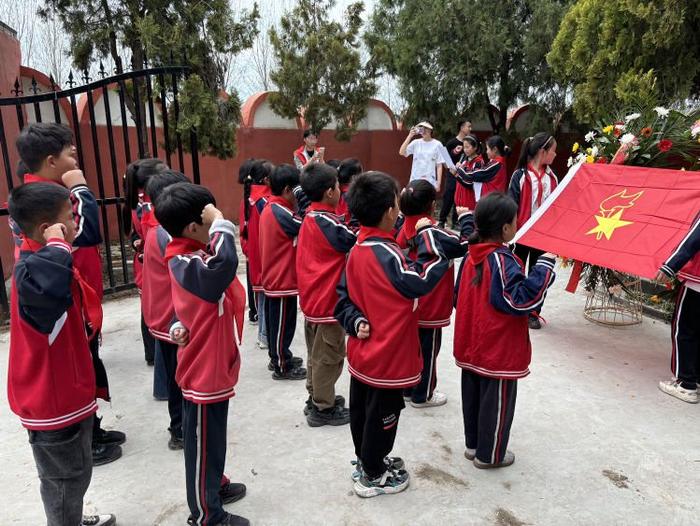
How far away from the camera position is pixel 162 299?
2814 millimetres

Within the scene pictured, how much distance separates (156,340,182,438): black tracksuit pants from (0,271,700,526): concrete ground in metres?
0.17

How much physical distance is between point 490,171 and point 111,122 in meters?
4.30

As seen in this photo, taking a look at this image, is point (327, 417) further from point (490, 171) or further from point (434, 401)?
point (490, 171)

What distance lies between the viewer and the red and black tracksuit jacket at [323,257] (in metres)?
2.97

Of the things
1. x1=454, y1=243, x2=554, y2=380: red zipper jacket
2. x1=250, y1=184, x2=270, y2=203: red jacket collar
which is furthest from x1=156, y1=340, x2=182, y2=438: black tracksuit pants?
x1=250, y1=184, x2=270, y2=203: red jacket collar

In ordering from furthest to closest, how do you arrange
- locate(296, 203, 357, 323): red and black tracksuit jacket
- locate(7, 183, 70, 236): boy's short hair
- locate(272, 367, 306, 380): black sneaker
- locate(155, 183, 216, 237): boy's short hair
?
1. locate(272, 367, 306, 380): black sneaker
2. locate(296, 203, 357, 323): red and black tracksuit jacket
3. locate(155, 183, 216, 237): boy's short hair
4. locate(7, 183, 70, 236): boy's short hair

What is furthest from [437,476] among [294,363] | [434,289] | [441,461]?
[294,363]

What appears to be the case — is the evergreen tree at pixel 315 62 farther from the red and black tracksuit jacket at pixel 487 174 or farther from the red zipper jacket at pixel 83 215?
the red zipper jacket at pixel 83 215

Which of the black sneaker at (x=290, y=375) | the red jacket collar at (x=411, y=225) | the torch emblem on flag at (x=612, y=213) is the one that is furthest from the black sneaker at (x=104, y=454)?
the torch emblem on flag at (x=612, y=213)

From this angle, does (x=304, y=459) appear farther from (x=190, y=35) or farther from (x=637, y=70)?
(x=637, y=70)

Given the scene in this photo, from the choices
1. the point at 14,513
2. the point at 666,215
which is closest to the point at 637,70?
the point at 666,215

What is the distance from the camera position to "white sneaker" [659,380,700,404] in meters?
3.30

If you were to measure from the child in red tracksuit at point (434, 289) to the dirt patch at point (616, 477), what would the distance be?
3.26ft

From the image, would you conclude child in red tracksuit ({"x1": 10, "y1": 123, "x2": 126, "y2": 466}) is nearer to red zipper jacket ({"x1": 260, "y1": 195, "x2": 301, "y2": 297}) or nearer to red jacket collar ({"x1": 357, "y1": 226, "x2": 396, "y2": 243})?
red zipper jacket ({"x1": 260, "y1": 195, "x2": 301, "y2": 297})
